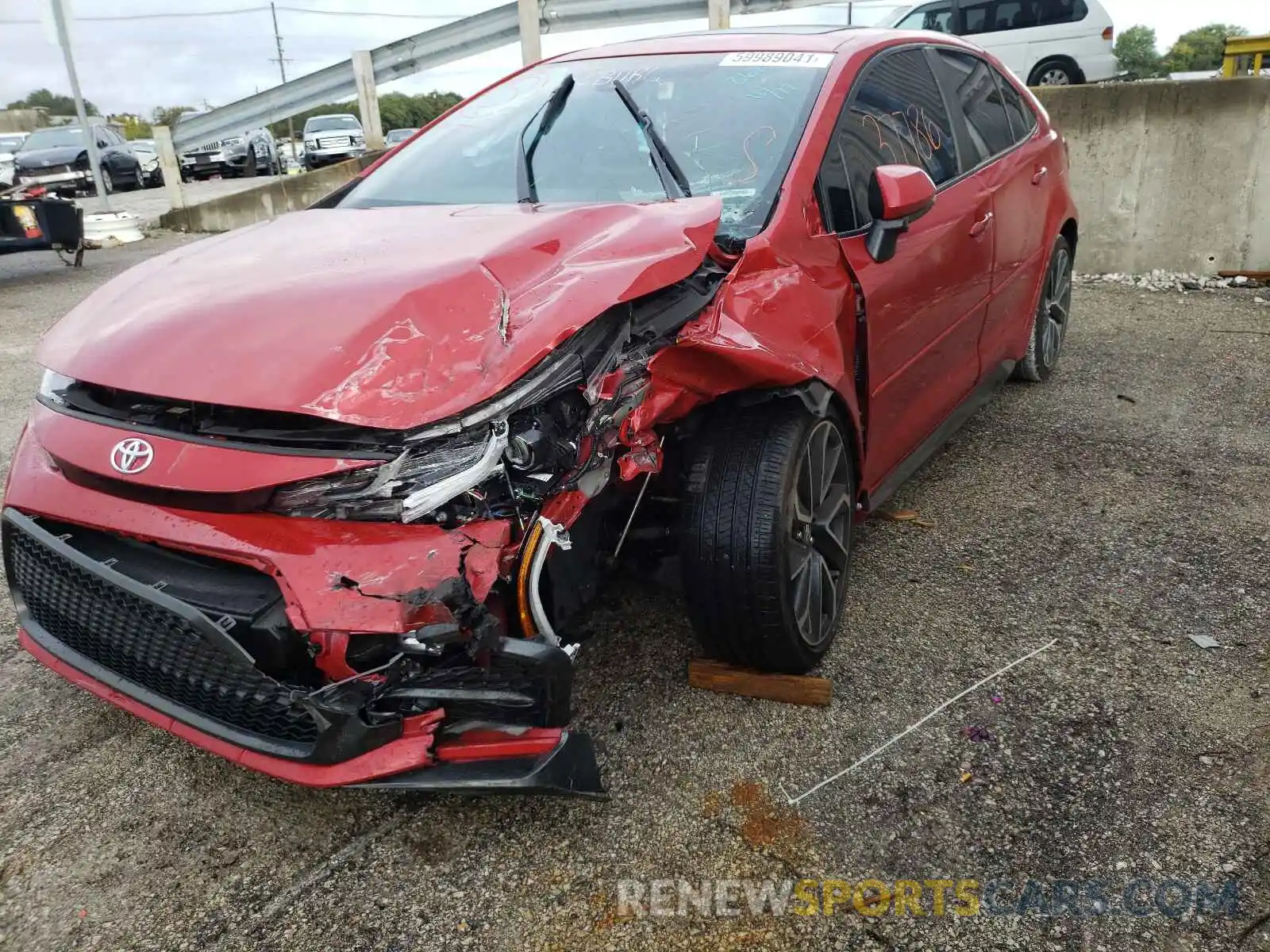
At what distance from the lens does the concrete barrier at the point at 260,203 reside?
37.5 ft

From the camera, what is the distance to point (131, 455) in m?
1.85

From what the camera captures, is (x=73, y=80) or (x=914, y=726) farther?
(x=73, y=80)

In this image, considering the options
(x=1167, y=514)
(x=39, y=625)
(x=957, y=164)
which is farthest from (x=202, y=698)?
(x=1167, y=514)

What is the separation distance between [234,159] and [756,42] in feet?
76.3

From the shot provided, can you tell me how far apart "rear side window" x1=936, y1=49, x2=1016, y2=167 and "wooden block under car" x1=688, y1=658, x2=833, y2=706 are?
7.00ft

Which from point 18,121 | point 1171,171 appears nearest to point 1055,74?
point 1171,171

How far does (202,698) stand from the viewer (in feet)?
6.06

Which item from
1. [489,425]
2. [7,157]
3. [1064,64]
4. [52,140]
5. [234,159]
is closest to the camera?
[489,425]

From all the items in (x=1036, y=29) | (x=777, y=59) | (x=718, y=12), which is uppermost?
(x=718, y=12)

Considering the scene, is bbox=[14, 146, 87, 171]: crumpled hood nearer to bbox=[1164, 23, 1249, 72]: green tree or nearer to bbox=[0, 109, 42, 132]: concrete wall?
bbox=[0, 109, 42, 132]: concrete wall

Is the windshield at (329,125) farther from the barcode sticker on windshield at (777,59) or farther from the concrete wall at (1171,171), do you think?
the barcode sticker on windshield at (777,59)

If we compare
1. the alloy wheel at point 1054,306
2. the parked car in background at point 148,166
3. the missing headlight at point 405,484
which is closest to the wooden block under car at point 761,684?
the missing headlight at point 405,484

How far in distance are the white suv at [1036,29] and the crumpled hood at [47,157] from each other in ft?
48.5

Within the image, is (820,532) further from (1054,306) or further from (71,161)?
(71,161)
